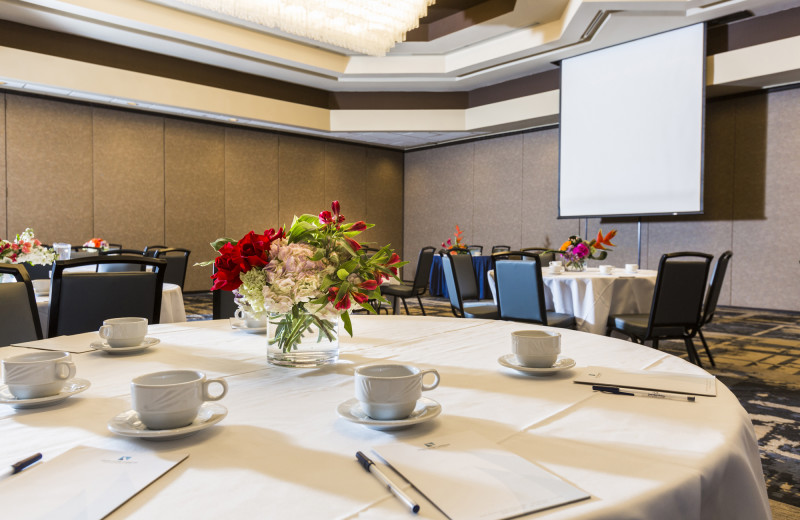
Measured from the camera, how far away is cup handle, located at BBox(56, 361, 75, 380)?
0.89m

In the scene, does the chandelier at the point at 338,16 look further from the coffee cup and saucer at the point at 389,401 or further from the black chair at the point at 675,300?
the coffee cup and saucer at the point at 389,401

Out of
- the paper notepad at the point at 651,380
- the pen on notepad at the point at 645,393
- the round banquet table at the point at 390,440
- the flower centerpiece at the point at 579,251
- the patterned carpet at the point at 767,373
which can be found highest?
the flower centerpiece at the point at 579,251

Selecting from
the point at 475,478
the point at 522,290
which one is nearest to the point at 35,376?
the point at 475,478

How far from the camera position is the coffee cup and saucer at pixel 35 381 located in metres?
0.87

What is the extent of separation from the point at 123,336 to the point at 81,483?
2.55 ft

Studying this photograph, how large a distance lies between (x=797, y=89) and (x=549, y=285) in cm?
505

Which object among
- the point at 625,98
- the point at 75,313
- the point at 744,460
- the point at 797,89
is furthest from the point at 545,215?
the point at 744,460

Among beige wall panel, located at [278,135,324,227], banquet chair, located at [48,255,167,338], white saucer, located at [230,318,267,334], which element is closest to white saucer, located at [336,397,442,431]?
white saucer, located at [230,318,267,334]

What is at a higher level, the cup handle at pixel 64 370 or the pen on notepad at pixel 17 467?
the cup handle at pixel 64 370

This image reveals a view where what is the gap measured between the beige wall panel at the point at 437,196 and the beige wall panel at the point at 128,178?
5.07 m

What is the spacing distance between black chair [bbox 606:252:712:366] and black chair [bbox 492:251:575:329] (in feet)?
1.82

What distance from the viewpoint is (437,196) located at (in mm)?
11289

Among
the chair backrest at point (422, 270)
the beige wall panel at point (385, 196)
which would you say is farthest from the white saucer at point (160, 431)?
the beige wall panel at point (385, 196)

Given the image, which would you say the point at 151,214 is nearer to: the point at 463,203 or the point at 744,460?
the point at 463,203
